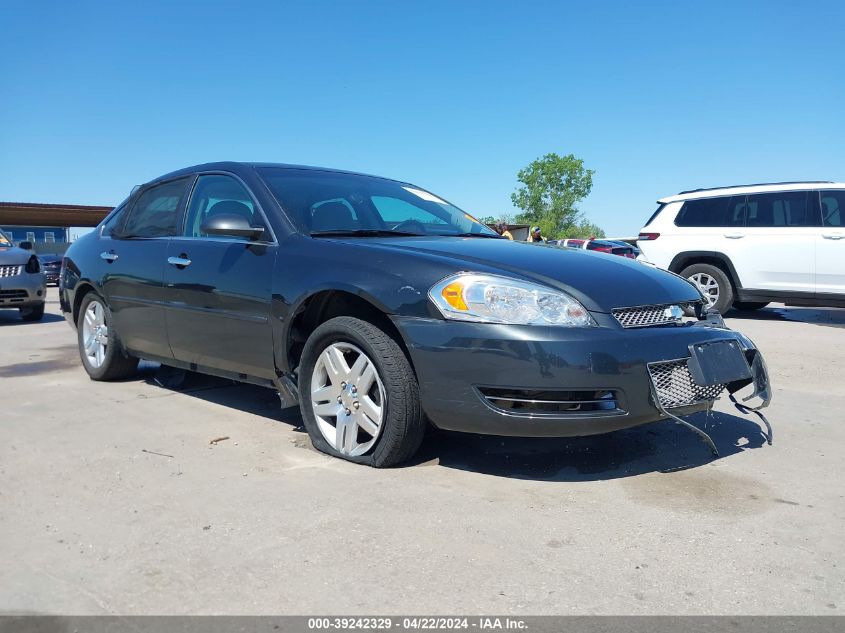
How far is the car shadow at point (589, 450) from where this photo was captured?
343 cm

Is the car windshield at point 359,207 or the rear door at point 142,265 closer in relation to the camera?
the car windshield at point 359,207

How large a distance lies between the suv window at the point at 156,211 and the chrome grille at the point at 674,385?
10.2ft

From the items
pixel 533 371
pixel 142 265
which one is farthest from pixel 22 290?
pixel 533 371

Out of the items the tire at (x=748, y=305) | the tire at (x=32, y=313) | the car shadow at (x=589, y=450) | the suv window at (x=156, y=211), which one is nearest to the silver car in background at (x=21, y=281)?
the tire at (x=32, y=313)

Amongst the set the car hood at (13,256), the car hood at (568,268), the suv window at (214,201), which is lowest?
the car hood at (13,256)

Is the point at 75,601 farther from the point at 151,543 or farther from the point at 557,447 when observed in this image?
the point at 557,447

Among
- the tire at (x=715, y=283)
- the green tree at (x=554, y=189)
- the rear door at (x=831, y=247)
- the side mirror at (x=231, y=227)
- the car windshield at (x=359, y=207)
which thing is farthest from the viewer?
the green tree at (x=554, y=189)

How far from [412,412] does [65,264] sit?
4.03m

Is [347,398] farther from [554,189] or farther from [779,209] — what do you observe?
[554,189]

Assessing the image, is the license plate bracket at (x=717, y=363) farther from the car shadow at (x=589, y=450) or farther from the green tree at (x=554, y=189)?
the green tree at (x=554, y=189)

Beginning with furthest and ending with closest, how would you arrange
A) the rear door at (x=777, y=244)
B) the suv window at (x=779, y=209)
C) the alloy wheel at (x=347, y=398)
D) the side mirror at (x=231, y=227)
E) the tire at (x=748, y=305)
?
the tire at (x=748, y=305)
the suv window at (x=779, y=209)
the rear door at (x=777, y=244)
the side mirror at (x=231, y=227)
the alloy wheel at (x=347, y=398)

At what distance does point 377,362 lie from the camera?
329cm

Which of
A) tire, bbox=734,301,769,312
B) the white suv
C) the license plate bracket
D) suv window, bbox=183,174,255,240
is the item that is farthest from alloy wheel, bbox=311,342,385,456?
tire, bbox=734,301,769,312

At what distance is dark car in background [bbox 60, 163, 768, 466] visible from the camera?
3.08m
